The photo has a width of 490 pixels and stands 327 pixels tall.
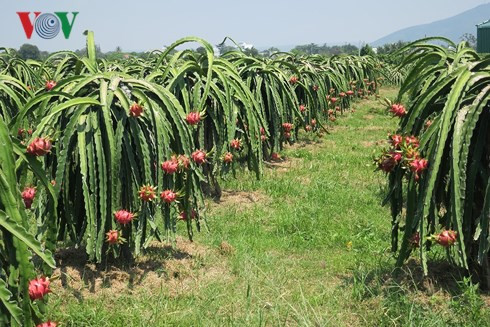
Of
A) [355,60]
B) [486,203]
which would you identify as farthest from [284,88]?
[355,60]

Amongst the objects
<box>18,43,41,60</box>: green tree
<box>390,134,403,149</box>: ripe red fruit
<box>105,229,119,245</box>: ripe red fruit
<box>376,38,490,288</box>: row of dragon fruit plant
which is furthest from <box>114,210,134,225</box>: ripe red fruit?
<box>18,43,41,60</box>: green tree

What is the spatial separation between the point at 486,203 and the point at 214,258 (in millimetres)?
2100

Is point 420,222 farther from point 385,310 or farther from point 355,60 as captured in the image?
point 355,60

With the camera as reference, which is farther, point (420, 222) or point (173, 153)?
point (173, 153)

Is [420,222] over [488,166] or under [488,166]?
under

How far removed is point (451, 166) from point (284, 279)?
4.84ft

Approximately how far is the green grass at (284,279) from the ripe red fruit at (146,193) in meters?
0.61

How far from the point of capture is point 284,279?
3.92 meters

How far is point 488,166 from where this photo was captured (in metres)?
3.37

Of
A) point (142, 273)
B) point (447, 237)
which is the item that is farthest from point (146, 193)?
point (447, 237)

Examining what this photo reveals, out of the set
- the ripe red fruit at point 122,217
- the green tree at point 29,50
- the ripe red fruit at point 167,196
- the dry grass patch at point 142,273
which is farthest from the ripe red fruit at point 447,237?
the green tree at point 29,50

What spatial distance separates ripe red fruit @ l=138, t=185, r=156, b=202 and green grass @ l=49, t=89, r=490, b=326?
0.61 meters

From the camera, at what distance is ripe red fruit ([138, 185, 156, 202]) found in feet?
11.8

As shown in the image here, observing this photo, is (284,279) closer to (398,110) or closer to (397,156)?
(397,156)
